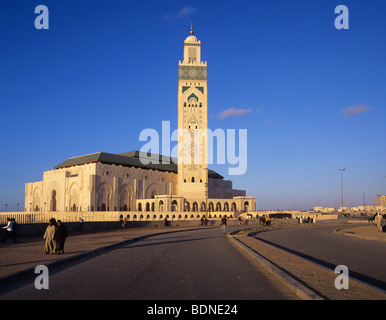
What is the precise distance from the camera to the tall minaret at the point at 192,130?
3369 inches

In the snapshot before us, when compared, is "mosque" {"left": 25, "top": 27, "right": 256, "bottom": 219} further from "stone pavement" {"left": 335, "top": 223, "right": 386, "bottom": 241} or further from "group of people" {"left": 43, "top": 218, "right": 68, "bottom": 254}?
"group of people" {"left": 43, "top": 218, "right": 68, "bottom": 254}

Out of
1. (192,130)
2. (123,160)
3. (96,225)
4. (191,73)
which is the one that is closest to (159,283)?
(96,225)

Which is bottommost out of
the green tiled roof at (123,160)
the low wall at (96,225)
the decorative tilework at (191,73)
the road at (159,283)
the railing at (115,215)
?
the railing at (115,215)

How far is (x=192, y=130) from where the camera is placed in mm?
87000

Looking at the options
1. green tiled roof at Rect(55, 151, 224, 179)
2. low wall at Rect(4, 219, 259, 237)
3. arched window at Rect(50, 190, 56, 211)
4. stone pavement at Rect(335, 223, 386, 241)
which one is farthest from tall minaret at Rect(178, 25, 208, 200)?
stone pavement at Rect(335, 223, 386, 241)

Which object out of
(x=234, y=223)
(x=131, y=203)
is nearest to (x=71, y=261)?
(x=234, y=223)

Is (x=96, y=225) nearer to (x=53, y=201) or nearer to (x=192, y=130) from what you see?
(x=53, y=201)

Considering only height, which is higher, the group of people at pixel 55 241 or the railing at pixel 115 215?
A: the group of people at pixel 55 241

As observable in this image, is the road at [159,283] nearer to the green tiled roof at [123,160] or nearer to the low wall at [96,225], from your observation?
the low wall at [96,225]

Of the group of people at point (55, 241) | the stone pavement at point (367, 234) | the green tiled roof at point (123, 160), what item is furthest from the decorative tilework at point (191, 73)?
the group of people at point (55, 241)

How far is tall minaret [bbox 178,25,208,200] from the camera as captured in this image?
8556 centimetres
